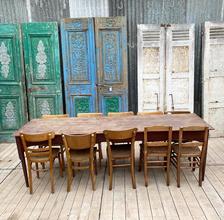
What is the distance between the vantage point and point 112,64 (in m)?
5.70

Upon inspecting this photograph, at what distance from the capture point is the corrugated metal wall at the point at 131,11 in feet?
19.0

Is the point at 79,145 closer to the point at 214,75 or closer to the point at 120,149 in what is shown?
the point at 120,149

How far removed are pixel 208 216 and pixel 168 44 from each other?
3.47 m

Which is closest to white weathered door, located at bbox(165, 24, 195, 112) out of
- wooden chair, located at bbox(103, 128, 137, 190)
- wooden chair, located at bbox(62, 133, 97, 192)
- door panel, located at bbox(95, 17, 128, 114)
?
door panel, located at bbox(95, 17, 128, 114)

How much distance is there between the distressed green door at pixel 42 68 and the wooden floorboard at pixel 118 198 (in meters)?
1.74

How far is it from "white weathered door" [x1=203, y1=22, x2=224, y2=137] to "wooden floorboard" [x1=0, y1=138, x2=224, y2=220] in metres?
1.51

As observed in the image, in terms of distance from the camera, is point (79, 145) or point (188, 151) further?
point (188, 151)

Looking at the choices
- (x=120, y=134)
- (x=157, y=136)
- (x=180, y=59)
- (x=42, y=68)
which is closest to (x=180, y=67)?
(x=180, y=59)

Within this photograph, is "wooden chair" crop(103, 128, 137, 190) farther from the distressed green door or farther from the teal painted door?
the teal painted door

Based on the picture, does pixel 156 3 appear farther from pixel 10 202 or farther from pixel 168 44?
pixel 10 202

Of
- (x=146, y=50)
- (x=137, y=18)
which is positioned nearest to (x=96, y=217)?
(x=146, y=50)

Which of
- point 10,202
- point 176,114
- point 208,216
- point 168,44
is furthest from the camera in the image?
point 168,44

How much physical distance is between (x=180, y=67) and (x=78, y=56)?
2.07m

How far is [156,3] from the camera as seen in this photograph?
5.78 m
